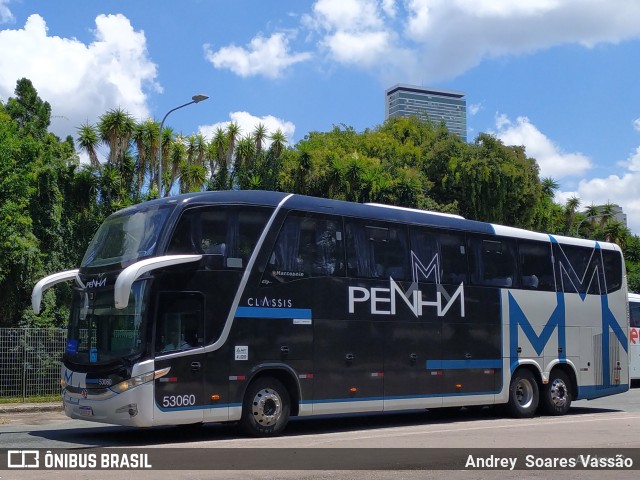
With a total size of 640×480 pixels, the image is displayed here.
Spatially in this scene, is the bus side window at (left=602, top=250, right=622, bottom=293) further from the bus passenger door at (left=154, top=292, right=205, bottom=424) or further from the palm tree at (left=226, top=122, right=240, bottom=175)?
the palm tree at (left=226, top=122, right=240, bottom=175)

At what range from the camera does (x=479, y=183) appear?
47875 mm

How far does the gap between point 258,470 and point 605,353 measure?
45.9 feet

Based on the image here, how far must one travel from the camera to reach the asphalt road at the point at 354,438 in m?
9.61

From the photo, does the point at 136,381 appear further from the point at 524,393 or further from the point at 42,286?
the point at 524,393

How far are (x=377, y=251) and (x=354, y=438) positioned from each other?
3937 millimetres

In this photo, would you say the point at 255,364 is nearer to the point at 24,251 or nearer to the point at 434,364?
the point at 434,364

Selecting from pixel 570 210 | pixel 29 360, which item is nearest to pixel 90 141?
pixel 29 360

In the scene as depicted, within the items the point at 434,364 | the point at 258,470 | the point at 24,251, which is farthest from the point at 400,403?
the point at 24,251

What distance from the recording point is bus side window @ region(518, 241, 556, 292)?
62.8 ft

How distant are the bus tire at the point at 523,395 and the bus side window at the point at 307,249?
6.15 meters

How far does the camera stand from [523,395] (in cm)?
1936

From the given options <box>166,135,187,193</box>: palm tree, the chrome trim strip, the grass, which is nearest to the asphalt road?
the chrome trim strip

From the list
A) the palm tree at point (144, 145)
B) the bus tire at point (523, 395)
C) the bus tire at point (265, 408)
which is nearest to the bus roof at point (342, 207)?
the bus tire at point (265, 408)

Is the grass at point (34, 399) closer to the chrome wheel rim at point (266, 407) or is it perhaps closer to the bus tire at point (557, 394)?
the chrome wheel rim at point (266, 407)
